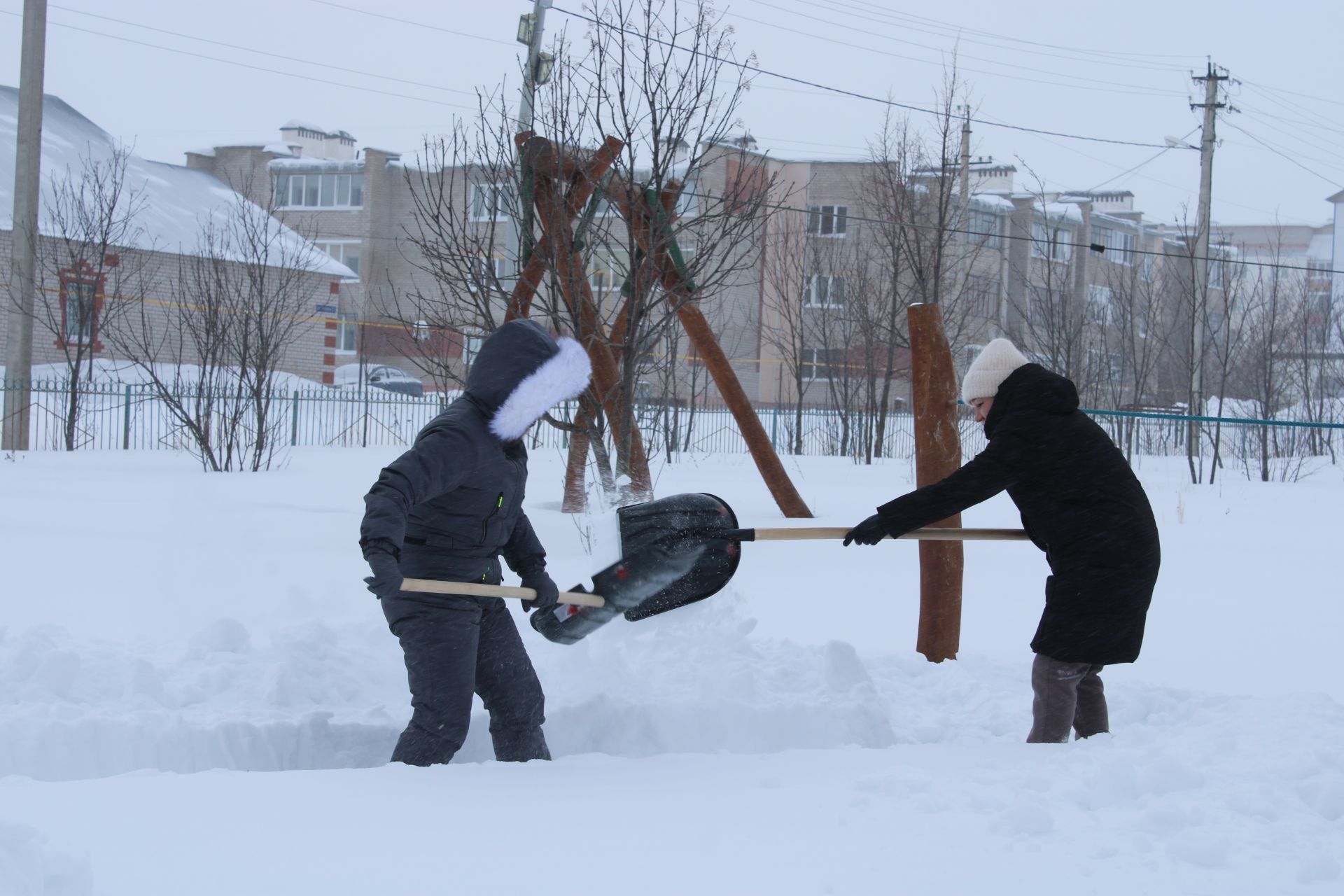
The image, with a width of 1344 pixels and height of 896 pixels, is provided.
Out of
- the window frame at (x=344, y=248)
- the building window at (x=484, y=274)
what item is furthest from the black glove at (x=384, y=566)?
the window frame at (x=344, y=248)

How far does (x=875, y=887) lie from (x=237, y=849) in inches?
45.1

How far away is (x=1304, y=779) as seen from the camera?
100 inches

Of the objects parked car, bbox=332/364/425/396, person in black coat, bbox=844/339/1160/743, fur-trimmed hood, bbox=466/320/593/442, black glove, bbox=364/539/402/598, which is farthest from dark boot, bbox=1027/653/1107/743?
parked car, bbox=332/364/425/396

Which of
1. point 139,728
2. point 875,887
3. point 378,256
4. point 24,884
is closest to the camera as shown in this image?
point 24,884

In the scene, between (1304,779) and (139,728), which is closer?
(1304,779)

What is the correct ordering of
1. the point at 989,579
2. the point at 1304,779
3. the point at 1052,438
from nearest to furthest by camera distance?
1. the point at 1304,779
2. the point at 1052,438
3. the point at 989,579

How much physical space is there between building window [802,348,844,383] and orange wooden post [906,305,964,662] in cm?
1501

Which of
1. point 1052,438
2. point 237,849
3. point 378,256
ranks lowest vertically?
point 237,849

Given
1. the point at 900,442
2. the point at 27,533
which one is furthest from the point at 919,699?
the point at 900,442

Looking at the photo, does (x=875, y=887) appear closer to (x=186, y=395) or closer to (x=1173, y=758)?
(x=1173, y=758)

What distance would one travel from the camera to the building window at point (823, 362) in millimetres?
20297

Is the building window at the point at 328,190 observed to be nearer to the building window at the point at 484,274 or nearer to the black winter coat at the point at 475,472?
the building window at the point at 484,274

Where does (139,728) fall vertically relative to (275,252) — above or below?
below

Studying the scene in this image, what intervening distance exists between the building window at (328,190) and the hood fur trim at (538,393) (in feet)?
138
